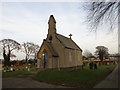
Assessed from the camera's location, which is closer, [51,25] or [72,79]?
[72,79]

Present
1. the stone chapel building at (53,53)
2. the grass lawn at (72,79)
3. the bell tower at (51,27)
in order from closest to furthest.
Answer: the grass lawn at (72,79)
the stone chapel building at (53,53)
the bell tower at (51,27)

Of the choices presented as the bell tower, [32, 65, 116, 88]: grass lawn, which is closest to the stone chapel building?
the bell tower

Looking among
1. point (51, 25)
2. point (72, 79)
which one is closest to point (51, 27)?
point (51, 25)

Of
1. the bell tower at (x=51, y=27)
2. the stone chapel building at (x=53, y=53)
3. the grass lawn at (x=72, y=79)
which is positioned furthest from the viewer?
the bell tower at (x=51, y=27)

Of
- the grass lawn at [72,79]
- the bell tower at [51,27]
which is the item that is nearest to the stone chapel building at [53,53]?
the bell tower at [51,27]

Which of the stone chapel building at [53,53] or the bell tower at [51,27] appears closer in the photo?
the stone chapel building at [53,53]

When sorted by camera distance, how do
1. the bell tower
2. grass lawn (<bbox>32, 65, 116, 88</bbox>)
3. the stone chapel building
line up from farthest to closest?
the bell tower, the stone chapel building, grass lawn (<bbox>32, 65, 116, 88</bbox>)

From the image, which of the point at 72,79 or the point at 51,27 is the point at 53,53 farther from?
the point at 72,79

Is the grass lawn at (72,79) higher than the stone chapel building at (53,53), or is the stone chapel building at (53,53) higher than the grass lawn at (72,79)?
the stone chapel building at (53,53)

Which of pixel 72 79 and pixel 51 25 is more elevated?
pixel 51 25

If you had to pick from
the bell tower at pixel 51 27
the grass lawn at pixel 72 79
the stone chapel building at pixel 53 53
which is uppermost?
the bell tower at pixel 51 27

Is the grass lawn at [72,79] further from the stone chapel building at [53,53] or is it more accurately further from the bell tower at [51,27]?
the bell tower at [51,27]

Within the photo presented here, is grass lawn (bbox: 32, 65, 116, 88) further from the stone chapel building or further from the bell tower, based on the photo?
the bell tower

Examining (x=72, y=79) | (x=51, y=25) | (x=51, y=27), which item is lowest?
(x=72, y=79)
